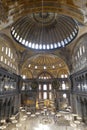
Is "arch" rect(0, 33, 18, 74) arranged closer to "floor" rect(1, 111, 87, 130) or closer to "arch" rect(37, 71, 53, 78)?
"floor" rect(1, 111, 87, 130)

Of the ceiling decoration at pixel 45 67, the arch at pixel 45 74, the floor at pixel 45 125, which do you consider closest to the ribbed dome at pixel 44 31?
the ceiling decoration at pixel 45 67

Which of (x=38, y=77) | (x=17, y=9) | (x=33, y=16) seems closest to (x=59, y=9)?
(x=17, y=9)

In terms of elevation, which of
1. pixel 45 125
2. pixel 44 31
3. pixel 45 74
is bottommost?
pixel 45 125

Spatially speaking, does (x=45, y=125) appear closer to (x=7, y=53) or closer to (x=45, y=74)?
(x=7, y=53)

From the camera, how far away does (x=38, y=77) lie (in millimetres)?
43594

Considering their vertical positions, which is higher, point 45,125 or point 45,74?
point 45,74

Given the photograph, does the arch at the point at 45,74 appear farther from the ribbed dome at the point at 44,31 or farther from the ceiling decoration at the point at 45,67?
the ribbed dome at the point at 44,31

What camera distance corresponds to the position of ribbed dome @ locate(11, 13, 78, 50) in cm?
2750

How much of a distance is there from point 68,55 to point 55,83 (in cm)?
1415

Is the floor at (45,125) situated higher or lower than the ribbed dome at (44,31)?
lower

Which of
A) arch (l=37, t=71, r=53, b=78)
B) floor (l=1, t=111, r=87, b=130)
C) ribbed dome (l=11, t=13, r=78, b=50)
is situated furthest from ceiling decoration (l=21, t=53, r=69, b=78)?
floor (l=1, t=111, r=87, b=130)

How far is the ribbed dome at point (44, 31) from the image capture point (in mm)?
27500

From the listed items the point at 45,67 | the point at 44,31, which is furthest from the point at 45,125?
the point at 45,67

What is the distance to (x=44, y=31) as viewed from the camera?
32.0m
